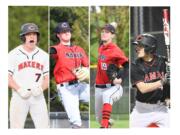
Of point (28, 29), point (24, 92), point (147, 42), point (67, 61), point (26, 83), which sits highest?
point (28, 29)

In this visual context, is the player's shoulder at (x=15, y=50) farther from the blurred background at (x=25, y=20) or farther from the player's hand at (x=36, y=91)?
the player's hand at (x=36, y=91)

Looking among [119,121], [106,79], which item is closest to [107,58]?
[106,79]

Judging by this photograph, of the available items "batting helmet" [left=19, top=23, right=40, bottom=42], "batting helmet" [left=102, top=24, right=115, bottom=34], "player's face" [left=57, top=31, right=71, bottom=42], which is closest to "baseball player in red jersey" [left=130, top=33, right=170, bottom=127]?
"batting helmet" [left=102, top=24, right=115, bottom=34]

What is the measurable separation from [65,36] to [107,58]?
535 mm

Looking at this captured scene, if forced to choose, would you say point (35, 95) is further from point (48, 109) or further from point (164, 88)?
point (164, 88)

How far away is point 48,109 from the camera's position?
9062 mm

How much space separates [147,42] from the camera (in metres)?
9.16

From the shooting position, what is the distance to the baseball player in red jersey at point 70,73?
9.07 meters

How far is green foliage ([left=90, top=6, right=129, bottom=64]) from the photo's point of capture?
9.08 metres

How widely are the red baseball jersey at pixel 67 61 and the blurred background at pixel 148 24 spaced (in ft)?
1.89

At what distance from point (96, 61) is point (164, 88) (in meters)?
0.83

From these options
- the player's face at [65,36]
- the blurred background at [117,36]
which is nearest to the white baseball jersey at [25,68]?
the player's face at [65,36]

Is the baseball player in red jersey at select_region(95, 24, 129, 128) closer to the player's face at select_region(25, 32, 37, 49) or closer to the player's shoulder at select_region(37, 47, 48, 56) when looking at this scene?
the player's shoulder at select_region(37, 47, 48, 56)

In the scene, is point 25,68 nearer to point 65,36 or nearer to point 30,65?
point 30,65
